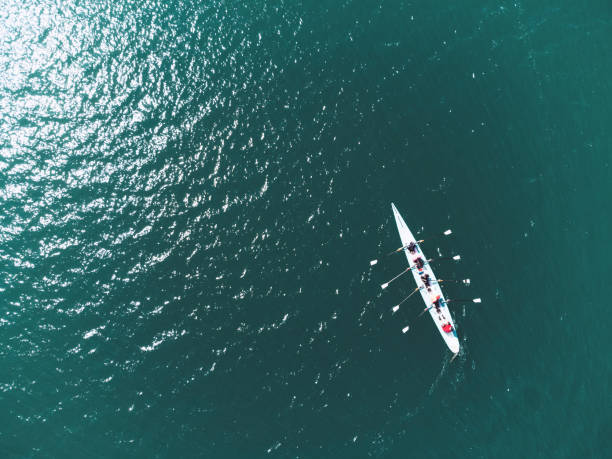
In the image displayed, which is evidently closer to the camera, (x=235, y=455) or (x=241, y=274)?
(x=235, y=455)

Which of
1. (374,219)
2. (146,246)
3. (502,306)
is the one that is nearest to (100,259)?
(146,246)

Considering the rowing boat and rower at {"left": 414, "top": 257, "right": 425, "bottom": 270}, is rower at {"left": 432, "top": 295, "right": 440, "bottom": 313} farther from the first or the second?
rower at {"left": 414, "top": 257, "right": 425, "bottom": 270}

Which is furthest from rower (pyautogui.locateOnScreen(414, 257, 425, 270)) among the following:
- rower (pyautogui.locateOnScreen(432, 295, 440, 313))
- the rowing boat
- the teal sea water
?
rower (pyautogui.locateOnScreen(432, 295, 440, 313))

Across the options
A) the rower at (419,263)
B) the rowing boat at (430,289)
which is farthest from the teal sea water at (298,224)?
the rower at (419,263)

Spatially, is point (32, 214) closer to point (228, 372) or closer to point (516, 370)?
point (228, 372)

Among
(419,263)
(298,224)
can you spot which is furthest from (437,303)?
(298,224)

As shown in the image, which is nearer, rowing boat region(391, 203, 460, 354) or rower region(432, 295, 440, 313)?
rowing boat region(391, 203, 460, 354)
